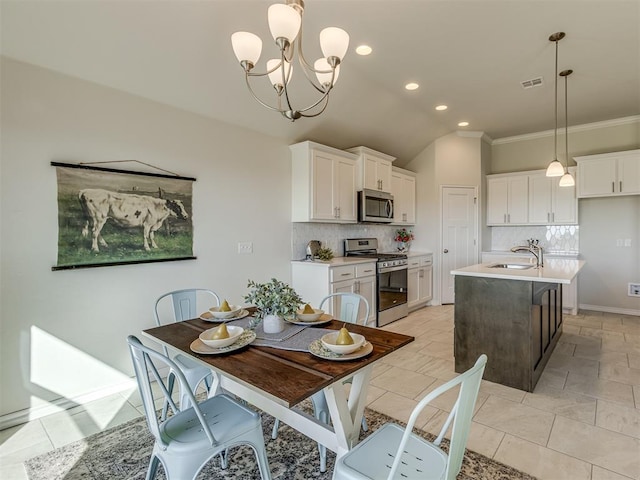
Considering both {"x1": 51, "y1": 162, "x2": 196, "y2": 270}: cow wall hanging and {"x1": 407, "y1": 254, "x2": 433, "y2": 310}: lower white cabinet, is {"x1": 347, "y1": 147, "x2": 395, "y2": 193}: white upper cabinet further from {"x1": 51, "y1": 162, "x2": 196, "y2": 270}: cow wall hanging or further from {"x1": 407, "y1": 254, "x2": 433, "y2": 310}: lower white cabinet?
{"x1": 51, "y1": 162, "x2": 196, "y2": 270}: cow wall hanging

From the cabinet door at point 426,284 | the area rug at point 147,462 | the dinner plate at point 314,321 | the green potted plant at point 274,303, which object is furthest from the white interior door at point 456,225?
the green potted plant at point 274,303

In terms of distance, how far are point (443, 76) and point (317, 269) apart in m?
2.63

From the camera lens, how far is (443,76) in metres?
3.74

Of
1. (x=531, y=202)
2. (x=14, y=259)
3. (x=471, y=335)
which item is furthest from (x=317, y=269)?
(x=531, y=202)

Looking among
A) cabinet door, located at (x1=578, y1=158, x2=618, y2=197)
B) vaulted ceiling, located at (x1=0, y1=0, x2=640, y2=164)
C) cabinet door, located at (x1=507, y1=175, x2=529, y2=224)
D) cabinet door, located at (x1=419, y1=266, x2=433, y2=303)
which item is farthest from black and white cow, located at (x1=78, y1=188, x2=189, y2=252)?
cabinet door, located at (x1=578, y1=158, x2=618, y2=197)

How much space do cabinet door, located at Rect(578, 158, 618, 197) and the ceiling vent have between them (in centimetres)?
197

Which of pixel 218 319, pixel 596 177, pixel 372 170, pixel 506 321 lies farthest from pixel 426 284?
pixel 218 319

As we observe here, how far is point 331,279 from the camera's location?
3.90m

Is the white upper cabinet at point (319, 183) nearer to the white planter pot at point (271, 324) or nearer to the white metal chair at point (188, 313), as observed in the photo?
the white metal chair at point (188, 313)

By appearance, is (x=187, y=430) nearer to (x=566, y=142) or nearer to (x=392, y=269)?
(x=392, y=269)

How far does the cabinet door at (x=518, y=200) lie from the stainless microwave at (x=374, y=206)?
7.40ft

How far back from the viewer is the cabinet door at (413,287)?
5203 mm

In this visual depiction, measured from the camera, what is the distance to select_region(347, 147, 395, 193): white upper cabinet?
15.7 feet

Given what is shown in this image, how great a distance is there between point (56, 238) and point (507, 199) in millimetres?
6299
